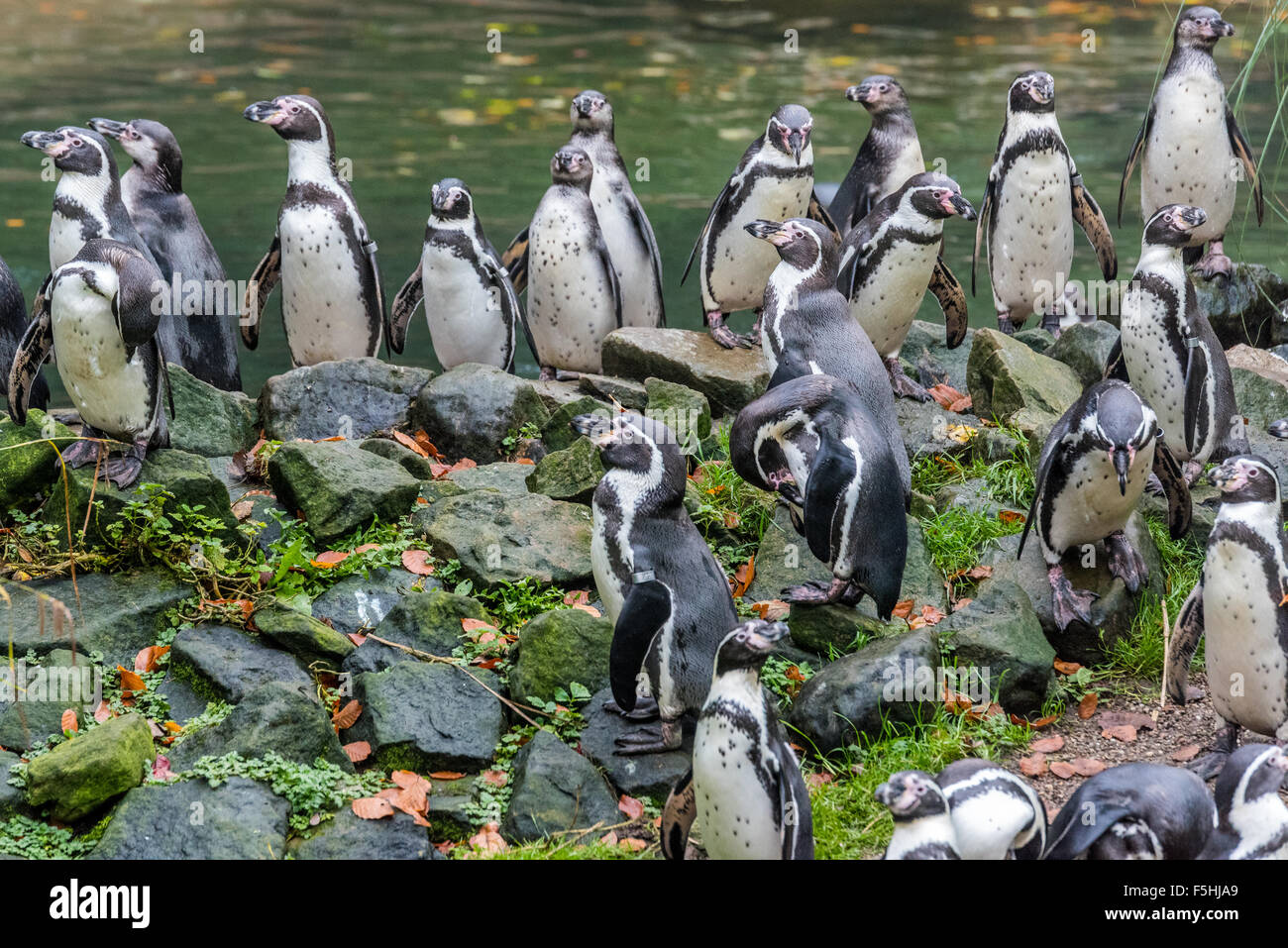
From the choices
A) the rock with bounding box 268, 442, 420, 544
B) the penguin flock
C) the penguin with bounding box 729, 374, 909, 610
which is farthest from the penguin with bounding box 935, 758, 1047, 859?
the rock with bounding box 268, 442, 420, 544

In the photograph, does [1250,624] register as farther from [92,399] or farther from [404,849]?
[92,399]

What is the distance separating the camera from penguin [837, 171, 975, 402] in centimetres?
674

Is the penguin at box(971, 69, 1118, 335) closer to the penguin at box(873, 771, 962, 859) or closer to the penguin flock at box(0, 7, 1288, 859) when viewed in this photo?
the penguin flock at box(0, 7, 1288, 859)

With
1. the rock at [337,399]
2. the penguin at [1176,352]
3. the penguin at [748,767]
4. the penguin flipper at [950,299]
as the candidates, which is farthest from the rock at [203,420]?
the penguin at [1176,352]

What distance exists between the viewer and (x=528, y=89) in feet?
60.4

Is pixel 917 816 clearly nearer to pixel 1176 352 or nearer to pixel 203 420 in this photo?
pixel 1176 352

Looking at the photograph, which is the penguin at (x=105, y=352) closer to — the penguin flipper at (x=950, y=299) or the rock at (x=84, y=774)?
the rock at (x=84, y=774)

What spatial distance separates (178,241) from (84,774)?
3.98m

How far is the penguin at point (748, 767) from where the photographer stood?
154 inches

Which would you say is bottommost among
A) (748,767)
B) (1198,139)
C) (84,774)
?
(84,774)

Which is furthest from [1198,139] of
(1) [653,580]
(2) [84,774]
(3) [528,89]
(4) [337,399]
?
(3) [528,89]

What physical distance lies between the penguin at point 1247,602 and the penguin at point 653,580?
154 centimetres
